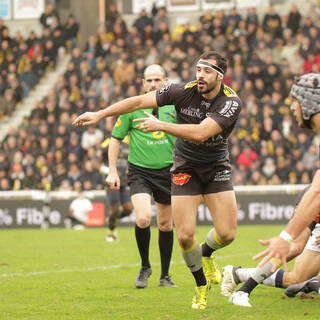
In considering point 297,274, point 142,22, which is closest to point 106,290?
point 297,274

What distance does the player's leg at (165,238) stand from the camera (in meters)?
8.95

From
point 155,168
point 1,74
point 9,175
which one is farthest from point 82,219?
point 155,168

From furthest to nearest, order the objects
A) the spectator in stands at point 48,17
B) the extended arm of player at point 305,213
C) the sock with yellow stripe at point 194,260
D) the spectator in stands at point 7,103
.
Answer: the spectator in stands at point 48,17 → the spectator in stands at point 7,103 → the sock with yellow stripe at point 194,260 → the extended arm of player at point 305,213

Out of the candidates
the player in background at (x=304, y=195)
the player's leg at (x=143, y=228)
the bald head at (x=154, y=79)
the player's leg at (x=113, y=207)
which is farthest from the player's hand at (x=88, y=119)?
the player's leg at (x=113, y=207)

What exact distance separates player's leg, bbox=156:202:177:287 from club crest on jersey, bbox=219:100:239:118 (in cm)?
206

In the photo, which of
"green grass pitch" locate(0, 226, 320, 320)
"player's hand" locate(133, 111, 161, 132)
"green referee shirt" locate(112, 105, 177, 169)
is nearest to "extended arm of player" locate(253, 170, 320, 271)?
"player's hand" locate(133, 111, 161, 132)

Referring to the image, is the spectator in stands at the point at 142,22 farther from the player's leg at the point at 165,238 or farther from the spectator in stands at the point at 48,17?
the player's leg at the point at 165,238

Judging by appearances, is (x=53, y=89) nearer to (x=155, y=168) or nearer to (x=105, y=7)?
(x=105, y=7)

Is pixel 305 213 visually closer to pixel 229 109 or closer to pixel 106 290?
pixel 229 109

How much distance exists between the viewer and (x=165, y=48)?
23.6 m

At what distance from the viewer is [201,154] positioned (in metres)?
7.57

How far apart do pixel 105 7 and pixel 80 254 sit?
19.6m

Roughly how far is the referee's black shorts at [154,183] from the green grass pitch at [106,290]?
1.07 metres

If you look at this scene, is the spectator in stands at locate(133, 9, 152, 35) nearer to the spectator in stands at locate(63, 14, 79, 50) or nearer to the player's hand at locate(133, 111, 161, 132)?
the spectator in stands at locate(63, 14, 79, 50)
